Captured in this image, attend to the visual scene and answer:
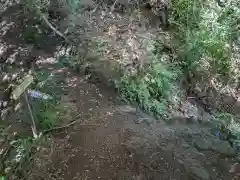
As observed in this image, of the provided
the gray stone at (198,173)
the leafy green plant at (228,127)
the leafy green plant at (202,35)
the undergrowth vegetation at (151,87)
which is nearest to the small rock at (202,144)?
the gray stone at (198,173)

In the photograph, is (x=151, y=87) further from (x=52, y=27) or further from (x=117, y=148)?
(x=52, y=27)

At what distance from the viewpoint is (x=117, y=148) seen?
3994 millimetres

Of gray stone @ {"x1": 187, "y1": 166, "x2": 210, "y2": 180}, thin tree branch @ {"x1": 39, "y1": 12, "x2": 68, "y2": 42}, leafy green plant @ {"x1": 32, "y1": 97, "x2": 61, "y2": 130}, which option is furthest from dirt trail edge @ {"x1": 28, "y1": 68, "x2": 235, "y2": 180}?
thin tree branch @ {"x1": 39, "y1": 12, "x2": 68, "y2": 42}

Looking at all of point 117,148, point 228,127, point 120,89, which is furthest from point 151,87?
point 117,148

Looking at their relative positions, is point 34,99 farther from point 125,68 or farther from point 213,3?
point 213,3

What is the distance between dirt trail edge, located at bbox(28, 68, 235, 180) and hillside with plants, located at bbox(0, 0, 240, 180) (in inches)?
0.6

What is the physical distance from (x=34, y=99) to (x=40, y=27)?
204 centimetres

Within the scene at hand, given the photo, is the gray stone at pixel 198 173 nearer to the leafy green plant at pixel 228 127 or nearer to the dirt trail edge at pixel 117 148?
the dirt trail edge at pixel 117 148

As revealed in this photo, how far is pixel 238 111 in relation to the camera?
21.1 ft

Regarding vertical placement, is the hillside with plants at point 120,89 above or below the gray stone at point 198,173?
above

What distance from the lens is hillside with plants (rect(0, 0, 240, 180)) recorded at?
12.6ft

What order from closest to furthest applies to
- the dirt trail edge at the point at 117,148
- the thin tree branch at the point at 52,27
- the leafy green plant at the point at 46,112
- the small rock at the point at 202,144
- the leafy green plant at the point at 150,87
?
the dirt trail edge at the point at 117,148, the leafy green plant at the point at 46,112, the small rock at the point at 202,144, the leafy green plant at the point at 150,87, the thin tree branch at the point at 52,27

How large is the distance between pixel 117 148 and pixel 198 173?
105cm

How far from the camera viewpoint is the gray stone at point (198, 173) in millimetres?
3908
